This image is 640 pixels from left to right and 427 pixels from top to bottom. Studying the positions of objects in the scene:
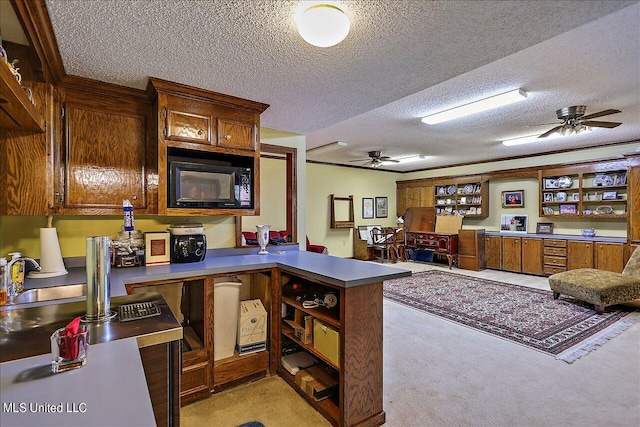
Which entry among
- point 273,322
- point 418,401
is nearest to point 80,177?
point 273,322

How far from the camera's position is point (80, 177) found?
2.11m

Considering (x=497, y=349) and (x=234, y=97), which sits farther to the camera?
(x=497, y=349)

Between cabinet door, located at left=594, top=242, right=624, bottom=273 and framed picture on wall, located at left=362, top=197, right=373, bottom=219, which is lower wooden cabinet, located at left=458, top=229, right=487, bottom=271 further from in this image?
framed picture on wall, located at left=362, top=197, right=373, bottom=219

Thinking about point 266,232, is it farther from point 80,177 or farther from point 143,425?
point 143,425

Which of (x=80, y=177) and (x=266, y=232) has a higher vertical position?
(x=80, y=177)

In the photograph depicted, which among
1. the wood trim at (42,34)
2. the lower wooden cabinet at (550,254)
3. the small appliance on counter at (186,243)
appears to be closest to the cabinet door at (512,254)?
the lower wooden cabinet at (550,254)

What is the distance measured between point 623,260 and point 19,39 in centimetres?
736

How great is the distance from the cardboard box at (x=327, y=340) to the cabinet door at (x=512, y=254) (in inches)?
225

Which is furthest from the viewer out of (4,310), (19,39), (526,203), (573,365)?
(526,203)

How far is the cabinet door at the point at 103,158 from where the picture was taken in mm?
2082

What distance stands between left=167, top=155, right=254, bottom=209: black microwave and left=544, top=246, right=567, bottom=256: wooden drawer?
19.3 feet

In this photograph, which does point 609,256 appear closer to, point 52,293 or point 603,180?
point 603,180

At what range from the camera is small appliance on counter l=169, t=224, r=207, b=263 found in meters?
2.36

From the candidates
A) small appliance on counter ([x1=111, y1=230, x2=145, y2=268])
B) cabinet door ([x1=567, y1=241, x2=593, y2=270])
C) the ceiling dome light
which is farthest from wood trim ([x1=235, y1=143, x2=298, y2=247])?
cabinet door ([x1=567, y1=241, x2=593, y2=270])
